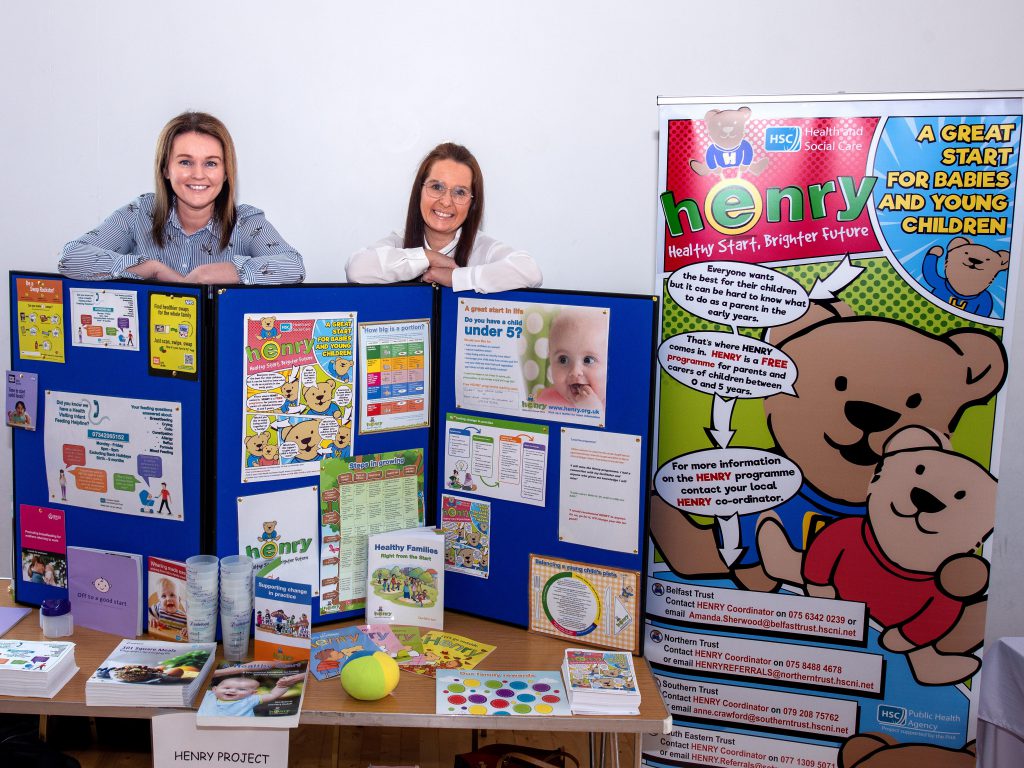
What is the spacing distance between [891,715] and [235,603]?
5.85 feet

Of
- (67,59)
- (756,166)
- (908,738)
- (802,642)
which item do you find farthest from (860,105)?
(67,59)

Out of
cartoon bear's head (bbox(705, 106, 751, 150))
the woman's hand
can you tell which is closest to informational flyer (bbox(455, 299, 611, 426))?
the woman's hand

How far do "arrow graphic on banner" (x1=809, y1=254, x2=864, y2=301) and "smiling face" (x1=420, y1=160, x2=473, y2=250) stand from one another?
1060 millimetres

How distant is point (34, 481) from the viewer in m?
2.00

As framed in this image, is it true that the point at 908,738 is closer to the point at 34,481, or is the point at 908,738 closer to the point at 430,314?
the point at 430,314

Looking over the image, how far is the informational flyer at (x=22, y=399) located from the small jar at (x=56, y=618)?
406mm

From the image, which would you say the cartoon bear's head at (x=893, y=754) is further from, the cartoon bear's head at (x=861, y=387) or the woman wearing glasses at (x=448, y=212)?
the woman wearing glasses at (x=448, y=212)

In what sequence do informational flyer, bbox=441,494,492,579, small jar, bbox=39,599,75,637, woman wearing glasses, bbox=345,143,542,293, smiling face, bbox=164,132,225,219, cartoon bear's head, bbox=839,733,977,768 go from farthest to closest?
1. woman wearing glasses, bbox=345,143,542,293
2. smiling face, bbox=164,132,225,219
3. cartoon bear's head, bbox=839,733,977,768
4. informational flyer, bbox=441,494,492,579
5. small jar, bbox=39,599,75,637

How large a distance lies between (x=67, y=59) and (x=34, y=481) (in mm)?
1606

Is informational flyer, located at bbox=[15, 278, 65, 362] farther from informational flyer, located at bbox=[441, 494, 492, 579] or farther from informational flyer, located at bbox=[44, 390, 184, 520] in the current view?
informational flyer, located at bbox=[441, 494, 492, 579]

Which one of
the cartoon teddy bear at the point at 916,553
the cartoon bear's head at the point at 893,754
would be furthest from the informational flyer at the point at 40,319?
the cartoon bear's head at the point at 893,754

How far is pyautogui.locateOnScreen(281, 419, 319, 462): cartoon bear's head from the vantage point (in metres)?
1.93

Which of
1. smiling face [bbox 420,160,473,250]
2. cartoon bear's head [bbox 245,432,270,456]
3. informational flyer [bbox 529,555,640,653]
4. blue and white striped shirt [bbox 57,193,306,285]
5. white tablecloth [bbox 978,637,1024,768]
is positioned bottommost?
white tablecloth [bbox 978,637,1024,768]

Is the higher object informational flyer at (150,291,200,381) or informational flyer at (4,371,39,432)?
informational flyer at (150,291,200,381)
